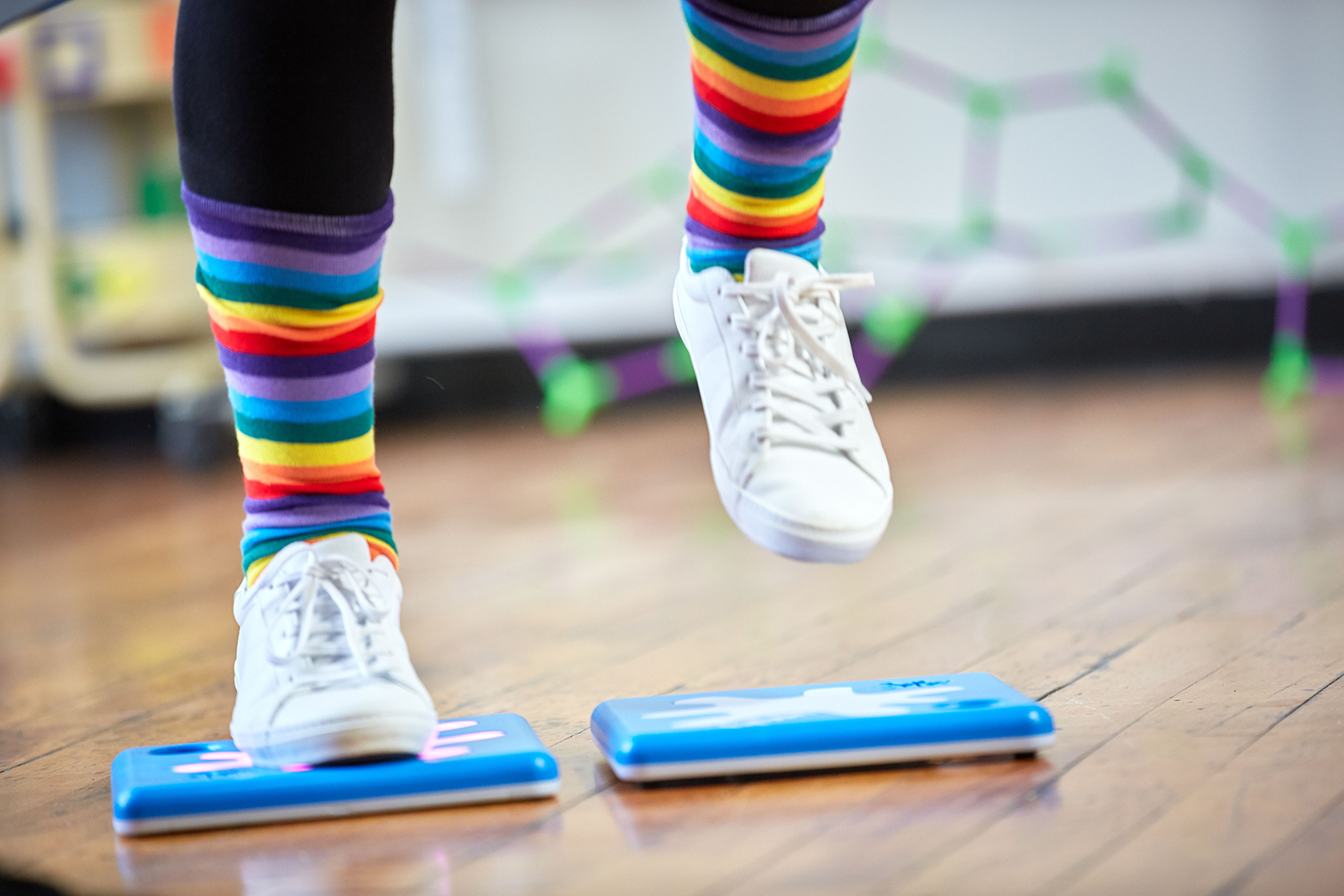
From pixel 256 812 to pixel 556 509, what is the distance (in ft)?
3.54

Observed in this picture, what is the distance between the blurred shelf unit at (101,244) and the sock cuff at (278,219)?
174 centimetres

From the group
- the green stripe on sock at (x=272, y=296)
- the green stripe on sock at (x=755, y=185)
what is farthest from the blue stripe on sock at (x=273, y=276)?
the green stripe on sock at (x=755, y=185)

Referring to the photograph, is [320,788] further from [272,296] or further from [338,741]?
[272,296]

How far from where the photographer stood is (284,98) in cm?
64

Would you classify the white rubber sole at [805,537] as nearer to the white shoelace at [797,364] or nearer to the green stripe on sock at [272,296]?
the white shoelace at [797,364]

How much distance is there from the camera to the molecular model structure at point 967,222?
9.17 feet

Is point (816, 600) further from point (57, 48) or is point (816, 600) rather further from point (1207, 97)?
A: point (1207, 97)

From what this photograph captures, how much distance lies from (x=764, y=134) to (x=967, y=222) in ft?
7.26

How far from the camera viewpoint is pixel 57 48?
2.33 metres

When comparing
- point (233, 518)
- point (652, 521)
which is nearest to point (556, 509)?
point (652, 521)

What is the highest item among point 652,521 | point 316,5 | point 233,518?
point 316,5

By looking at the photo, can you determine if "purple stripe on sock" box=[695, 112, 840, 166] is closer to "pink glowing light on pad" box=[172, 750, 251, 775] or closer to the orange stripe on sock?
the orange stripe on sock

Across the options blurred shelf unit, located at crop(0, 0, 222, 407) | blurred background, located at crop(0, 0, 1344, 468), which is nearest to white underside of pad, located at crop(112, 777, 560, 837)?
blurred shelf unit, located at crop(0, 0, 222, 407)

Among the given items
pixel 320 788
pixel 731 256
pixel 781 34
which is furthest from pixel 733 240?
pixel 320 788
